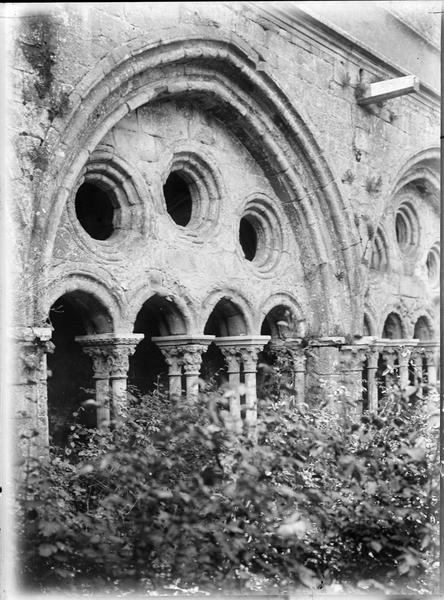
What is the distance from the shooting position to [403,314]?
846 centimetres

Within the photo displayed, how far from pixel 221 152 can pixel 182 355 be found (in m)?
1.93

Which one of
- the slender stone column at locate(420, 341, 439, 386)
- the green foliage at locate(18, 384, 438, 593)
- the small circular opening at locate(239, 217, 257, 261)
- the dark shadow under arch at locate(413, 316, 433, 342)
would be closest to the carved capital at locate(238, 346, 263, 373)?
the small circular opening at locate(239, 217, 257, 261)

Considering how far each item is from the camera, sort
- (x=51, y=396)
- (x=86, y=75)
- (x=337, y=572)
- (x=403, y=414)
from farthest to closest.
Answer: (x=51, y=396) → (x=86, y=75) → (x=403, y=414) → (x=337, y=572)

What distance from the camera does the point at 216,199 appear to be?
6457 millimetres

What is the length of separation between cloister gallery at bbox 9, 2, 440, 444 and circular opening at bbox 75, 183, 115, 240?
2 cm

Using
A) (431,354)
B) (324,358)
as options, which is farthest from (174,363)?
(431,354)

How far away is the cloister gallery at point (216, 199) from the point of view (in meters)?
4.67

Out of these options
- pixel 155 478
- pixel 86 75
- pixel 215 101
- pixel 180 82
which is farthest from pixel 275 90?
pixel 155 478

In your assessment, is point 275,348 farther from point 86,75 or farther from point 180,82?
point 86,75

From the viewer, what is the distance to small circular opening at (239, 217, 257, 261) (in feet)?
25.0

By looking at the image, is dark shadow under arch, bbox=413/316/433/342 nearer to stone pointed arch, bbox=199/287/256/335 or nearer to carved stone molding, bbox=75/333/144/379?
stone pointed arch, bbox=199/287/256/335

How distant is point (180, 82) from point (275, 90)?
3.46ft

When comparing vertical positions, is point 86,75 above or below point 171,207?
above

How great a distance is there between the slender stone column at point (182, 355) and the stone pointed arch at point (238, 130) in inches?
65.2
